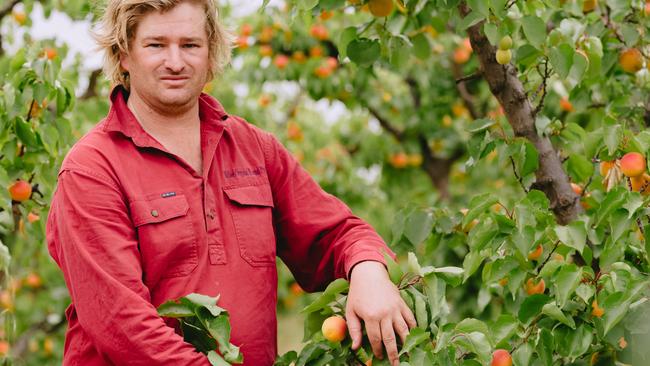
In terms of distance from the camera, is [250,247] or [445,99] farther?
[445,99]

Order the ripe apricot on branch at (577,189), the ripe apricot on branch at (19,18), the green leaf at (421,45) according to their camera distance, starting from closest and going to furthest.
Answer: the ripe apricot on branch at (577,189)
the green leaf at (421,45)
the ripe apricot on branch at (19,18)

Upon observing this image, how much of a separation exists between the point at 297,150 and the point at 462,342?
219 inches

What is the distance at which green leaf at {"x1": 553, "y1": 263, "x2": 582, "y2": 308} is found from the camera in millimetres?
2178

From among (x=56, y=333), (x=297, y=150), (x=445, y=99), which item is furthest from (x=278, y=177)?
(x=297, y=150)

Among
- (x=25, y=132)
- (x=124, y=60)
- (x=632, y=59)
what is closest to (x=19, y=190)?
(x=25, y=132)

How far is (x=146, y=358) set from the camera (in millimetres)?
1975

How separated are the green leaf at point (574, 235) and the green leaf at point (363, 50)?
92 cm

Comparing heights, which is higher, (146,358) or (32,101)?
(32,101)

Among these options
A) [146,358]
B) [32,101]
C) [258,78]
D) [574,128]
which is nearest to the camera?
[146,358]

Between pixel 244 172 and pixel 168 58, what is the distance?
33 cm

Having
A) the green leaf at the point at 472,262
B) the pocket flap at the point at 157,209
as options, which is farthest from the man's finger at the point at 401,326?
the pocket flap at the point at 157,209

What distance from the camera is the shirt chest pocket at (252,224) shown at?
7.42 ft

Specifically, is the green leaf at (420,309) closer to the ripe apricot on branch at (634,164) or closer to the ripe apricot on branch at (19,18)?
the ripe apricot on branch at (634,164)

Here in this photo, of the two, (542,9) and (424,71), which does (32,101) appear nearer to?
(542,9)
